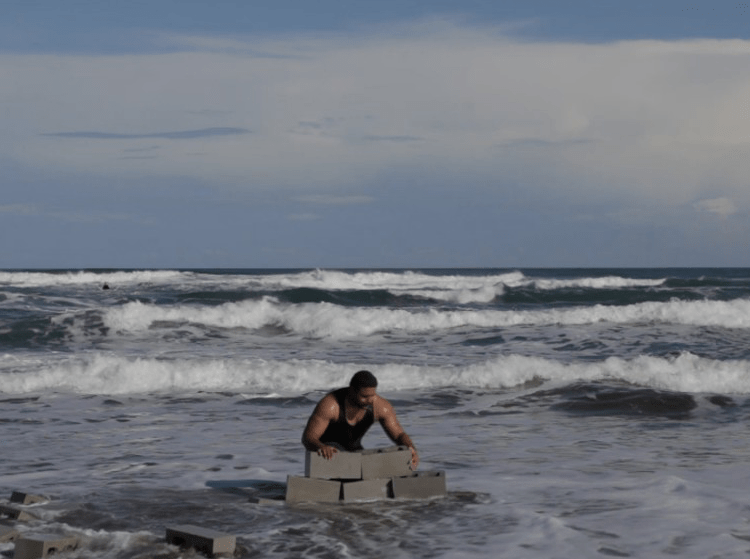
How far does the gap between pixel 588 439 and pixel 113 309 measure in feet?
67.0

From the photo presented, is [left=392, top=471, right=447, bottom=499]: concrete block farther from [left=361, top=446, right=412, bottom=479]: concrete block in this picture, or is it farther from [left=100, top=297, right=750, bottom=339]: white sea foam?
[left=100, top=297, right=750, bottom=339]: white sea foam

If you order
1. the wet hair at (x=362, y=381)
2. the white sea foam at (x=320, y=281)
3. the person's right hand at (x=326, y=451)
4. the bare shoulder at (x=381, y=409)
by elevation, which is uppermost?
the white sea foam at (x=320, y=281)

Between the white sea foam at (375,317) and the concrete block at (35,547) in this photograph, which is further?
the white sea foam at (375,317)

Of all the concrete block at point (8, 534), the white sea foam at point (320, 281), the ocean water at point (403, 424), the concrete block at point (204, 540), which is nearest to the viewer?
the concrete block at point (204, 540)

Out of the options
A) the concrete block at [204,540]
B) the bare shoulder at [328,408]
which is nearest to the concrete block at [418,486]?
the bare shoulder at [328,408]

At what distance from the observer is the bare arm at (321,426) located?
29.8 ft

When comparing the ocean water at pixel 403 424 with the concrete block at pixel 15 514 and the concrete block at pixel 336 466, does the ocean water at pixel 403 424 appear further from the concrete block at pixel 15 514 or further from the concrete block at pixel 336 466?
the concrete block at pixel 336 466

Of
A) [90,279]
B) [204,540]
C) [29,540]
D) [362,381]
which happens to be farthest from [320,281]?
[29,540]

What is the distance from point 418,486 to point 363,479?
1.67 feet

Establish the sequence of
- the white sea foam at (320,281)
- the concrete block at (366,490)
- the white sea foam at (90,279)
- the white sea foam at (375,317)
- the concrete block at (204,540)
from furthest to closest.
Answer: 1. the white sea foam at (90,279)
2. the white sea foam at (320,281)
3. the white sea foam at (375,317)
4. the concrete block at (366,490)
5. the concrete block at (204,540)

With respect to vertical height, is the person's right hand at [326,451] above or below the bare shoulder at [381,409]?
below

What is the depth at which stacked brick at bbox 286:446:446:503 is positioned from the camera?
9125mm

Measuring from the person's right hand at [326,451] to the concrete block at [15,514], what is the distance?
2.45 meters

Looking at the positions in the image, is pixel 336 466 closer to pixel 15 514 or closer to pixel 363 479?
pixel 363 479
